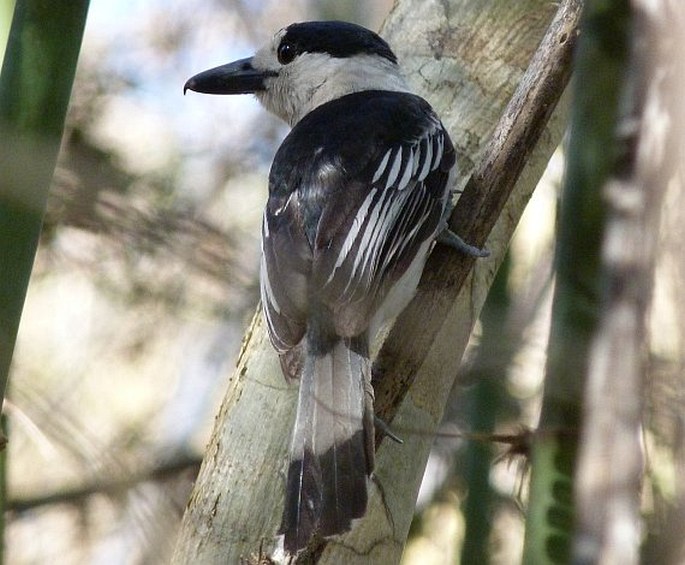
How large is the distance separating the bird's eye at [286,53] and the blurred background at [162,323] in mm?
489

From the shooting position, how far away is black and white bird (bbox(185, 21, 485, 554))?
189cm

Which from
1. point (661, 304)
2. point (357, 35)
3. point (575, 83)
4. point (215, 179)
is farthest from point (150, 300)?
point (575, 83)

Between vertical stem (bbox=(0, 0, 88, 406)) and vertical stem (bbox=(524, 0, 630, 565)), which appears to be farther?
vertical stem (bbox=(0, 0, 88, 406))

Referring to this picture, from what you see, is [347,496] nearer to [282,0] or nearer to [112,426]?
[112,426]

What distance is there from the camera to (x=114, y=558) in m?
3.37

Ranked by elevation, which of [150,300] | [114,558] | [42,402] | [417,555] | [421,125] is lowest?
[417,555]

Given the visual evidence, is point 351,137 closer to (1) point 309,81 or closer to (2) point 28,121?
(1) point 309,81

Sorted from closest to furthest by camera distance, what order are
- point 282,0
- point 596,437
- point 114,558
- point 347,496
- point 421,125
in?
point 596,437, point 347,496, point 421,125, point 114,558, point 282,0

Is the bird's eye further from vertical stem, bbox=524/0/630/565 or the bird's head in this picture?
vertical stem, bbox=524/0/630/565

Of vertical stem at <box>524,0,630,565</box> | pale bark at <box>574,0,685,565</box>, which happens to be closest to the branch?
vertical stem at <box>524,0,630,565</box>

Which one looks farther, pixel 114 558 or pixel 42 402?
pixel 114 558

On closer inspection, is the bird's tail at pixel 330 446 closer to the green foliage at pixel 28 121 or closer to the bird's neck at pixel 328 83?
the green foliage at pixel 28 121

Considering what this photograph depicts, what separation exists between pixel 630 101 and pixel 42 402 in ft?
4.59

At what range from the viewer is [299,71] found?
3234 millimetres
